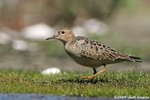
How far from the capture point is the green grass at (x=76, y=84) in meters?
12.0

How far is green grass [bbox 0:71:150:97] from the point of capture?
12.0 meters

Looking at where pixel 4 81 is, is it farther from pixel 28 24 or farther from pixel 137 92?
pixel 28 24

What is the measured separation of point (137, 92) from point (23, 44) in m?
14.7

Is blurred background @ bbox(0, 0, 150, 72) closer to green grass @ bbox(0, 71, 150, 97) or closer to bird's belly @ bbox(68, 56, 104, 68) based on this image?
green grass @ bbox(0, 71, 150, 97)

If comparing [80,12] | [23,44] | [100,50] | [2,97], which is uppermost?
[80,12]

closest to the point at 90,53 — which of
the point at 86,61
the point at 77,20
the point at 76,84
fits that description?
the point at 86,61

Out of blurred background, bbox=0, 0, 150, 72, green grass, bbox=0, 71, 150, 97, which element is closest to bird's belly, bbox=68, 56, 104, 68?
green grass, bbox=0, 71, 150, 97

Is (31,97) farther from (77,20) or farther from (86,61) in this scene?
(77,20)

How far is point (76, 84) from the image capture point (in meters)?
12.9

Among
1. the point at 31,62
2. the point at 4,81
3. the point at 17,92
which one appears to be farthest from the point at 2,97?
the point at 31,62

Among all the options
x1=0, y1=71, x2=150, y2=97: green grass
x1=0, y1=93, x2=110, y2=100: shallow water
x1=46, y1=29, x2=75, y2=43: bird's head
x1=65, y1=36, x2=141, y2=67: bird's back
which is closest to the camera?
x1=0, y1=93, x2=110, y2=100: shallow water

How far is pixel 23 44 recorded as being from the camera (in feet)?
86.7

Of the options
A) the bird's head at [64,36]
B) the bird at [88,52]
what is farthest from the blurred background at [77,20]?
the bird at [88,52]

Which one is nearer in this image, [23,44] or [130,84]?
[130,84]
